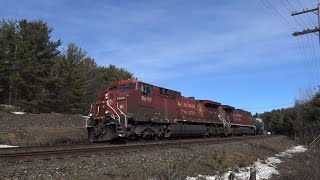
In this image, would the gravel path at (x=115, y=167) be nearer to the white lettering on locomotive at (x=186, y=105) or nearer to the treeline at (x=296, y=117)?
the white lettering on locomotive at (x=186, y=105)

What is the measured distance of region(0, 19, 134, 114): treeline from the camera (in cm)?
4966

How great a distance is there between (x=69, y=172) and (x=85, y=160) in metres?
2.02

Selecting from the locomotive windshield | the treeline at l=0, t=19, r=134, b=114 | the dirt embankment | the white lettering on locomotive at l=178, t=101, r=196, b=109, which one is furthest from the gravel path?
the treeline at l=0, t=19, r=134, b=114

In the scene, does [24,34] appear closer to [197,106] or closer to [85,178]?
[197,106]

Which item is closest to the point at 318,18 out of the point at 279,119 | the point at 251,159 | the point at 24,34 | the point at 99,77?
the point at 251,159

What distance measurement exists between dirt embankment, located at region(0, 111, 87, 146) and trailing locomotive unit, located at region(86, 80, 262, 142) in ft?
15.3

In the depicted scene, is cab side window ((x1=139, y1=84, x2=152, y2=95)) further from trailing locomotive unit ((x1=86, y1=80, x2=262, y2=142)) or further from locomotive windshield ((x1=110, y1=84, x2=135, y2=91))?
locomotive windshield ((x1=110, y1=84, x2=135, y2=91))

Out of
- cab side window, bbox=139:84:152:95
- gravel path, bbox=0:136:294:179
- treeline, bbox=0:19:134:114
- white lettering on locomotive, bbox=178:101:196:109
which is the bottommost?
gravel path, bbox=0:136:294:179

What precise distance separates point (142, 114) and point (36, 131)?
8360 mm

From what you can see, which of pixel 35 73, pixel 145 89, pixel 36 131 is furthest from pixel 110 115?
pixel 35 73

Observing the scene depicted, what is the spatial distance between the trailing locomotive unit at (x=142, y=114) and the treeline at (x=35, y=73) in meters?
23.2

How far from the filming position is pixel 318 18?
24.9 meters

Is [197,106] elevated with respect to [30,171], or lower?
Answer: elevated

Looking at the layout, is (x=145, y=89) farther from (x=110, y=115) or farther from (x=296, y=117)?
(x=296, y=117)
